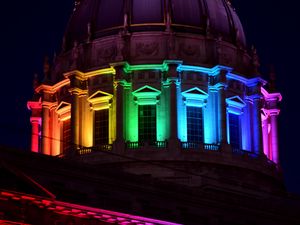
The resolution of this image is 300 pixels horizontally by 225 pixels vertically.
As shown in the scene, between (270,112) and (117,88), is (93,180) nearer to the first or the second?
(117,88)

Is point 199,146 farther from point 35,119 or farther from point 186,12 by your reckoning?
point 35,119

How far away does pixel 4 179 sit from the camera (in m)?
47.5

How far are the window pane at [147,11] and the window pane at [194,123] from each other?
782 cm

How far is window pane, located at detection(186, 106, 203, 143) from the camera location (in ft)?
277

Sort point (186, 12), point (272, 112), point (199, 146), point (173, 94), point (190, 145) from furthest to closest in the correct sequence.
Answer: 1. point (272, 112)
2. point (186, 12)
3. point (173, 94)
4. point (199, 146)
5. point (190, 145)

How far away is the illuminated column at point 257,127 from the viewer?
86875mm

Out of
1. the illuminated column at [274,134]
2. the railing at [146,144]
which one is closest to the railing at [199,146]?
the railing at [146,144]

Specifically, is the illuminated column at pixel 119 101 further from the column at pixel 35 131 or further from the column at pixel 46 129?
the column at pixel 35 131

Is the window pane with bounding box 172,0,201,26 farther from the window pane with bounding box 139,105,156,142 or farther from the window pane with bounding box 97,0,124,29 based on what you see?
the window pane with bounding box 139,105,156,142

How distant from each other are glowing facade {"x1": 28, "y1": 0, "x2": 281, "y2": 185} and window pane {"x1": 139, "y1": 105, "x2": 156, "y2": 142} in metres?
Answer: 0.08

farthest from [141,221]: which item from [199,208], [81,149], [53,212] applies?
[81,149]

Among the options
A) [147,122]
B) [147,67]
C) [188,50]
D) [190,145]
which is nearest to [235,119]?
[188,50]

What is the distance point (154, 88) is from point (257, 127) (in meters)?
9.30

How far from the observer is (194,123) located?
85.1 meters
